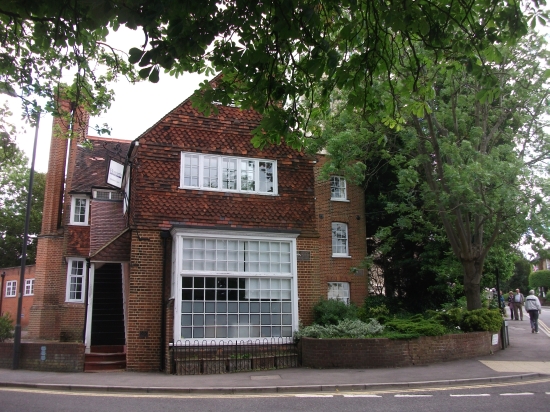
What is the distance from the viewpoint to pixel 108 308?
19594 millimetres

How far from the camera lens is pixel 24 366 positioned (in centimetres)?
1438

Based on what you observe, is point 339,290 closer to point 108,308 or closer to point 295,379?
point 108,308

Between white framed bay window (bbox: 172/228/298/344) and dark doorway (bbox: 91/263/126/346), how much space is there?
4991mm

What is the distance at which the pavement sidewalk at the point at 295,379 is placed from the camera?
36.5ft

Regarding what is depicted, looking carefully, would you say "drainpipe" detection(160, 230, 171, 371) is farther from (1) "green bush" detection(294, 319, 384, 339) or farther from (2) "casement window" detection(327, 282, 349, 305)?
(2) "casement window" detection(327, 282, 349, 305)

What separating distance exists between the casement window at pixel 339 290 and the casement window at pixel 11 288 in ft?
87.4

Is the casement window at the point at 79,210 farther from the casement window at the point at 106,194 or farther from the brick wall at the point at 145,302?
the brick wall at the point at 145,302

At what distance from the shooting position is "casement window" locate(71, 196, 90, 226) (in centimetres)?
2431

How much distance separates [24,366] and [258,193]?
8.35 meters

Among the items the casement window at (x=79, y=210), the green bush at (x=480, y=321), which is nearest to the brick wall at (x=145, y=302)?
the green bush at (x=480, y=321)

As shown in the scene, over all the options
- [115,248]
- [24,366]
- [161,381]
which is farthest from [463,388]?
[24,366]

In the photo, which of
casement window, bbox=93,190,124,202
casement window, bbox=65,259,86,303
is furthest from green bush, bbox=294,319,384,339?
casement window, bbox=65,259,86,303

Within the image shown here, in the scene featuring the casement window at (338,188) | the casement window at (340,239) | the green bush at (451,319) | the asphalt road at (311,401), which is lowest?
the asphalt road at (311,401)

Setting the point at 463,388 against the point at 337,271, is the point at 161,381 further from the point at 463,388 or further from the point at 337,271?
the point at 337,271
